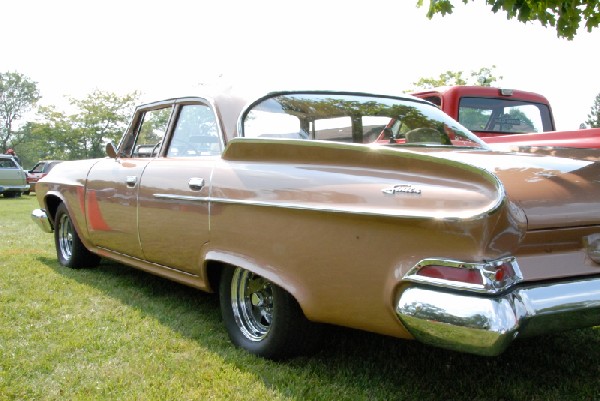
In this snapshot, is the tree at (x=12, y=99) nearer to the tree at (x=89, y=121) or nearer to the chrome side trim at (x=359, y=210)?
the tree at (x=89, y=121)

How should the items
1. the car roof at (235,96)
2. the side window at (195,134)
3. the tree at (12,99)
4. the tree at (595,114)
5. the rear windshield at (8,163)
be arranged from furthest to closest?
the tree at (12,99), the tree at (595,114), the rear windshield at (8,163), the side window at (195,134), the car roof at (235,96)

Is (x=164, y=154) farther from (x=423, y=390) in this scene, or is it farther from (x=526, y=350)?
(x=526, y=350)

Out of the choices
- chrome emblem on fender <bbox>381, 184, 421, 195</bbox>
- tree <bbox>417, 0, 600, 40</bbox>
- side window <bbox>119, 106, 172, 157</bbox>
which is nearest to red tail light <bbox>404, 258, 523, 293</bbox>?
chrome emblem on fender <bbox>381, 184, 421, 195</bbox>

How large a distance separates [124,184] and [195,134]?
2.31 feet

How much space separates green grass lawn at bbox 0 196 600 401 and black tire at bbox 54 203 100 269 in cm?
114

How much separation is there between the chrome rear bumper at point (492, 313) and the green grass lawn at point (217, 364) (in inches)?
22.4

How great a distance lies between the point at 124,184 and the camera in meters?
3.94

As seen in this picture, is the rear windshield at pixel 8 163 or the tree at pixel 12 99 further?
the tree at pixel 12 99

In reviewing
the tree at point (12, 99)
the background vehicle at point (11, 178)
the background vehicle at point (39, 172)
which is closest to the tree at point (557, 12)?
the background vehicle at point (11, 178)

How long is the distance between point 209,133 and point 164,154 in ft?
1.82

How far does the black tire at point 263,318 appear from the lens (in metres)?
2.70

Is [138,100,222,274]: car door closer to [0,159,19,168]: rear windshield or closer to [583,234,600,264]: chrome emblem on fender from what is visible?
[583,234,600,264]: chrome emblem on fender

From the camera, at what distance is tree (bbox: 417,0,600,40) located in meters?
5.14

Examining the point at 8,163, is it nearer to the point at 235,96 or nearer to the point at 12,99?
the point at 235,96
